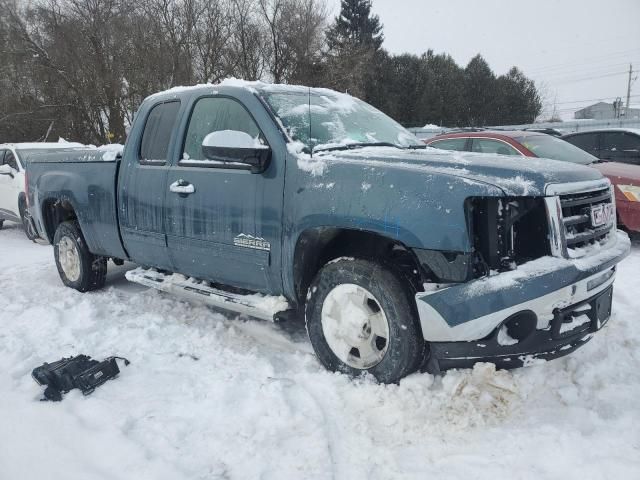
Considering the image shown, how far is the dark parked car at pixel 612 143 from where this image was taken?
8.73 meters

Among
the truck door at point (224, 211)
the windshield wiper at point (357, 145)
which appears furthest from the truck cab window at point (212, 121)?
the windshield wiper at point (357, 145)

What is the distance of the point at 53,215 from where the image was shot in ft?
18.9

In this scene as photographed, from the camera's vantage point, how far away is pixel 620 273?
209 inches

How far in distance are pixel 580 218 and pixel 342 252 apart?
139 cm

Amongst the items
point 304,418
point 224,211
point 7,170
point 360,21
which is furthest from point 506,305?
point 360,21

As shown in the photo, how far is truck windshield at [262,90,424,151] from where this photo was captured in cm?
348

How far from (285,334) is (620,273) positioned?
3.67m

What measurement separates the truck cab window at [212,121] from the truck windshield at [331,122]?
0.70 feet

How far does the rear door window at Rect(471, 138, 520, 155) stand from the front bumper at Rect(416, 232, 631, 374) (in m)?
4.80

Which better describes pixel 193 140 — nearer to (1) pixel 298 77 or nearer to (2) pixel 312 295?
(2) pixel 312 295

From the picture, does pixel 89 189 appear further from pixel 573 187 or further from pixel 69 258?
pixel 573 187

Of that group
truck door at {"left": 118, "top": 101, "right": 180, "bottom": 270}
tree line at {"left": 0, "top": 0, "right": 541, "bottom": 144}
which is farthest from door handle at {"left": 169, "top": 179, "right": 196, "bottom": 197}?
tree line at {"left": 0, "top": 0, "right": 541, "bottom": 144}

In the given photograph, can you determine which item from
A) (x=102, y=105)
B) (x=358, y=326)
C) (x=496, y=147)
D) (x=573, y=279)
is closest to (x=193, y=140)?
(x=358, y=326)

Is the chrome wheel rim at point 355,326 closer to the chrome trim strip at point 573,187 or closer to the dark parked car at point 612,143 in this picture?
the chrome trim strip at point 573,187
